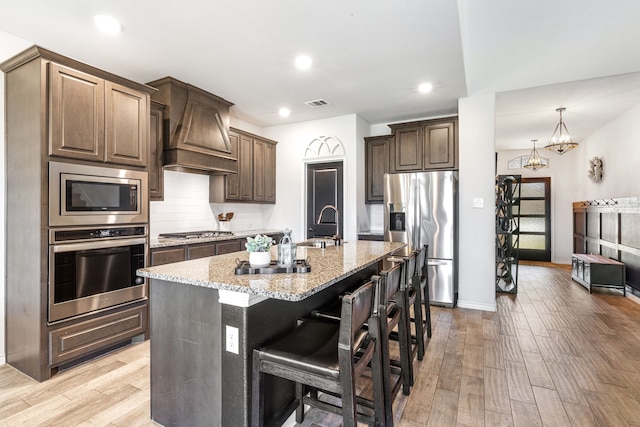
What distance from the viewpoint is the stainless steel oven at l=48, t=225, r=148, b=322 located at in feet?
7.76

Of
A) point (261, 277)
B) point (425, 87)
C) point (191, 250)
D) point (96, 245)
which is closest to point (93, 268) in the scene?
point (96, 245)

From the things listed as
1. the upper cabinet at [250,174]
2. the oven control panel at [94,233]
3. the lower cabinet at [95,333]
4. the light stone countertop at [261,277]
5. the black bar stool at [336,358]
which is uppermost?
the upper cabinet at [250,174]

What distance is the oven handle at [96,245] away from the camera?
7.81 ft

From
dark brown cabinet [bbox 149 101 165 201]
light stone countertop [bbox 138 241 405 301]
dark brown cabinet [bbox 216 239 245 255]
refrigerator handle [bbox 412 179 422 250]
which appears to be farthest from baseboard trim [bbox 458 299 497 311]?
dark brown cabinet [bbox 149 101 165 201]

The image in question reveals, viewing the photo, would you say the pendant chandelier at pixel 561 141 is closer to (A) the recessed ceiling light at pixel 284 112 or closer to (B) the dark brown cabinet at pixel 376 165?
(B) the dark brown cabinet at pixel 376 165

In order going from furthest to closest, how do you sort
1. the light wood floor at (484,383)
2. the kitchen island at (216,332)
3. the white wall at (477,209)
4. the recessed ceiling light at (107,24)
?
the white wall at (477,209), the recessed ceiling light at (107,24), the light wood floor at (484,383), the kitchen island at (216,332)

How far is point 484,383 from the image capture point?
7.49 ft

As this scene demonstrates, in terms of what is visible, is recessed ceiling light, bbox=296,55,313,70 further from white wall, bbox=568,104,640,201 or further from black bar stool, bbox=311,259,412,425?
white wall, bbox=568,104,640,201

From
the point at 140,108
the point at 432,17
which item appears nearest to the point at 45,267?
the point at 140,108

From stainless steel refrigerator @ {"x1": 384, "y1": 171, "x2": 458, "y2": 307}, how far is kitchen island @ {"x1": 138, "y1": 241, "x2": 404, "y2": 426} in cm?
259

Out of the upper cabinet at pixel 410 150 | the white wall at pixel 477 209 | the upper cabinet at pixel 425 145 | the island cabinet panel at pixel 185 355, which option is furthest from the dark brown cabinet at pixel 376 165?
the island cabinet panel at pixel 185 355

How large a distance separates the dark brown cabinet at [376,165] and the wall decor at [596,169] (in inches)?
160

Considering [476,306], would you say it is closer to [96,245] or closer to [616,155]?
[616,155]

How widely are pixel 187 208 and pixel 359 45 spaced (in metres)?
2.92
